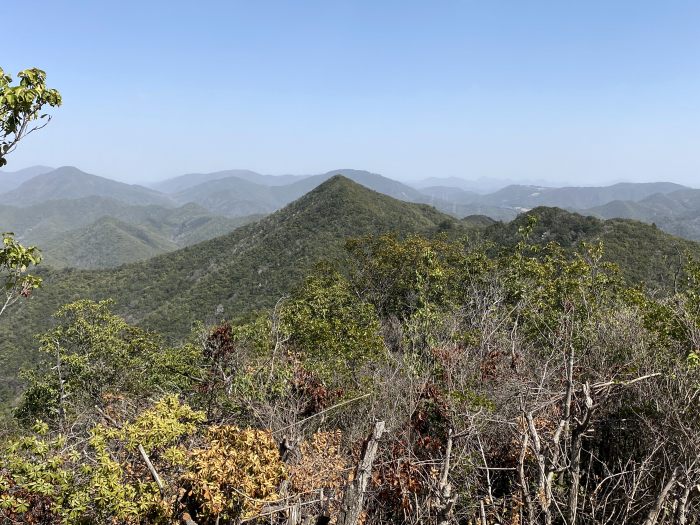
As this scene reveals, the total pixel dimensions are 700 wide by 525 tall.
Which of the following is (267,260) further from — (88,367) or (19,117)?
(19,117)

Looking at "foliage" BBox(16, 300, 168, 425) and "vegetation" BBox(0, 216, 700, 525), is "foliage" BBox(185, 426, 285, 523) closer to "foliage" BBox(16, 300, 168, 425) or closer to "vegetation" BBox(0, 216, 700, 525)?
"vegetation" BBox(0, 216, 700, 525)

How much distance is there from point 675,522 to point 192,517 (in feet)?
23.4

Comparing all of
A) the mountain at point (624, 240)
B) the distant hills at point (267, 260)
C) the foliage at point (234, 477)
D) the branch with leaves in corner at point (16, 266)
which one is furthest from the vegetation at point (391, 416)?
the distant hills at point (267, 260)

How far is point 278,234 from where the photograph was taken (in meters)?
79.6

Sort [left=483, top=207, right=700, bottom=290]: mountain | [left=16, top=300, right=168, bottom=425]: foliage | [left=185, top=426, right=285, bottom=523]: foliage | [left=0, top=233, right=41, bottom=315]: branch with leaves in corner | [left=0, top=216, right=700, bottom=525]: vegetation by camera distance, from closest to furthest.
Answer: [left=185, top=426, right=285, bottom=523]: foliage → [left=0, top=216, right=700, bottom=525]: vegetation → [left=0, top=233, right=41, bottom=315]: branch with leaves in corner → [left=16, top=300, right=168, bottom=425]: foliage → [left=483, top=207, right=700, bottom=290]: mountain

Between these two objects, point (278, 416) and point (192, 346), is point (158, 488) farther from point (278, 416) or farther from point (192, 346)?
point (192, 346)

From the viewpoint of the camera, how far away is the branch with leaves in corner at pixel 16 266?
674cm

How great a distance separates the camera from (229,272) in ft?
236

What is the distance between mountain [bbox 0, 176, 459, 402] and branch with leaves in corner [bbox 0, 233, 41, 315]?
1949 inches

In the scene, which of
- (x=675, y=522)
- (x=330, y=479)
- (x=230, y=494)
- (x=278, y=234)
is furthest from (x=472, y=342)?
(x=278, y=234)

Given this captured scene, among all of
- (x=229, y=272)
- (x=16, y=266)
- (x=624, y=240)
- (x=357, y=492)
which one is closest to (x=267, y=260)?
(x=229, y=272)

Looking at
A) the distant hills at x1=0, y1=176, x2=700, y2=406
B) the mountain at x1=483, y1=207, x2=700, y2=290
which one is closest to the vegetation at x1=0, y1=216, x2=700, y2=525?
the mountain at x1=483, y1=207, x2=700, y2=290

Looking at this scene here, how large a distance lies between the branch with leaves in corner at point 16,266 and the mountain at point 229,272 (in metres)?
49.5

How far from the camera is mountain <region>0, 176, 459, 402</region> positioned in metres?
62.8
